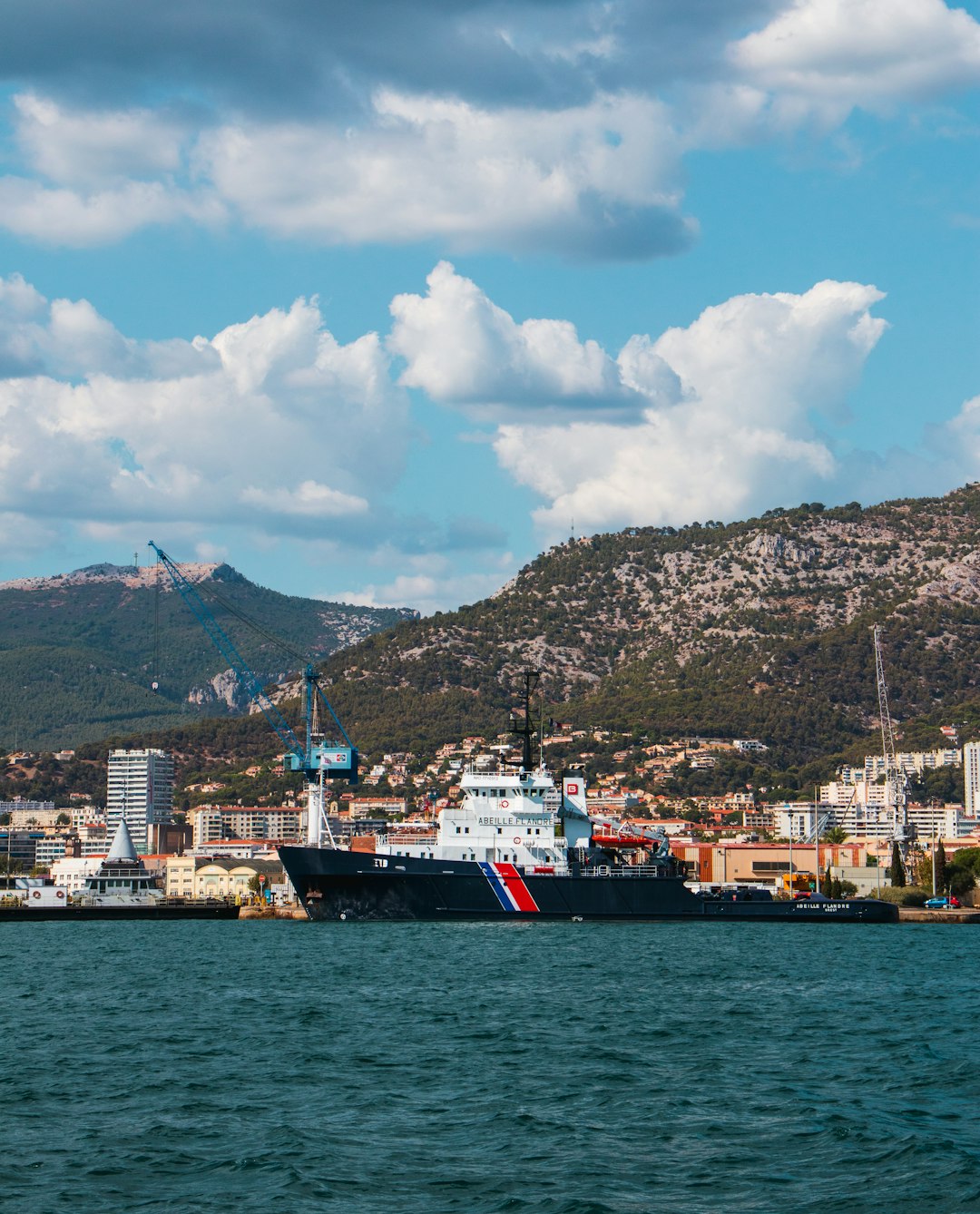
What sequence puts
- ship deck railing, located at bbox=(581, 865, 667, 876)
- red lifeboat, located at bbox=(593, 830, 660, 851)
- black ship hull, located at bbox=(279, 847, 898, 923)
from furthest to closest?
red lifeboat, located at bbox=(593, 830, 660, 851), ship deck railing, located at bbox=(581, 865, 667, 876), black ship hull, located at bbox=(279, 847, 898, 923)

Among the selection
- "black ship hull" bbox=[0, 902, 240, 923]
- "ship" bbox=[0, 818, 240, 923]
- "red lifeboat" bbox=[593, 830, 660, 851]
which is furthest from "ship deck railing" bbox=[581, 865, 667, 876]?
"ship" bbox=[0, 818, 240, 923]

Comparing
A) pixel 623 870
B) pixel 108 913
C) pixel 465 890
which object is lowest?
pixel 108 913

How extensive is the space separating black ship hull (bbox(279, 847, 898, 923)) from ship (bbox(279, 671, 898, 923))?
49mm

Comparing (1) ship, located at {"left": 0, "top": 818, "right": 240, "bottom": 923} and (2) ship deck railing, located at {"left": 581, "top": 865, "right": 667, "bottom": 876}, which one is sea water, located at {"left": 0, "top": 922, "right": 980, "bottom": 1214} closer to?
(2) ship deck railing, located at {"left": 581, "top": 865, "right": 667, "bottom": 876}

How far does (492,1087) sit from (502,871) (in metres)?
56.5

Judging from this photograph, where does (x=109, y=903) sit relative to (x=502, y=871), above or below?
below

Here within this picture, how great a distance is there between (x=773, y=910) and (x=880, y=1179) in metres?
76.3

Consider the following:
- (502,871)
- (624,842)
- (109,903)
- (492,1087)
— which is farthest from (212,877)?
(492,1087)

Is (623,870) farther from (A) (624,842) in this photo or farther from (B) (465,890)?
(B) (465,890)

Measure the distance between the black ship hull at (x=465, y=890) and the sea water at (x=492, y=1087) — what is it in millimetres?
23483

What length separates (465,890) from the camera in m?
92.1

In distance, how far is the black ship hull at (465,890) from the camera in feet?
302

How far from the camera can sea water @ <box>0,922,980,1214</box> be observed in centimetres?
2636

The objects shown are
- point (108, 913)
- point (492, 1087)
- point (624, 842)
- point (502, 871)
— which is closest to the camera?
point (492, 1087)
